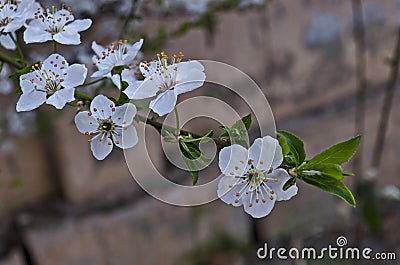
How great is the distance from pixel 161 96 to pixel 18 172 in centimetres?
113

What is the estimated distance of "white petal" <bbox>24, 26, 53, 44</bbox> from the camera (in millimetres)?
654

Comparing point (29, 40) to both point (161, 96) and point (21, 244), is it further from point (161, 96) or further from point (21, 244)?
point (21, 244)

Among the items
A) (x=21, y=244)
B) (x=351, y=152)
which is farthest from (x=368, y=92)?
(x=351, y=152)

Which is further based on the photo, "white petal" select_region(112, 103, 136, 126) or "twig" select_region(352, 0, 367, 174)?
"twig" select_region(352, 0, 367, 174)

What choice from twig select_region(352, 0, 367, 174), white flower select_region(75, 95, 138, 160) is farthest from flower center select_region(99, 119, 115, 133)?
twig select_region(352, 0, 367, 174)

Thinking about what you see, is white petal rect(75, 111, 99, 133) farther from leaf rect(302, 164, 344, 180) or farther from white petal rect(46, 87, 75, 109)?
leaf rect(302, 164, 344, 180)

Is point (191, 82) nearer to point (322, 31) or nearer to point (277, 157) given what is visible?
point (277, 157)

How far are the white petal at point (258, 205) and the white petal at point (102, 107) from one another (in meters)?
0.18

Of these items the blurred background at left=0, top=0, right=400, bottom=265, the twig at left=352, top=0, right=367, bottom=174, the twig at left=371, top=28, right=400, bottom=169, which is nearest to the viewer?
the twig at left=371, top=28, right=400, bottom=169

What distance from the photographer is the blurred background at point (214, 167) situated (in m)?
1.54

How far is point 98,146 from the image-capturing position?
0.61 m

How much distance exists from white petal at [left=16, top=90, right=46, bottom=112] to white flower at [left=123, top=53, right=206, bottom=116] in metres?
0.10

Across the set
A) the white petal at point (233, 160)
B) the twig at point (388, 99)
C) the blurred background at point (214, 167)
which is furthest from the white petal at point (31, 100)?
the twig at point (388, 99)

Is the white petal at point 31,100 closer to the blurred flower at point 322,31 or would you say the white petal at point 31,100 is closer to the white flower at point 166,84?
the white flower at point 166,84
